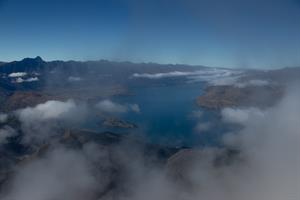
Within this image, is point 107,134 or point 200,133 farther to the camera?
point 200,133

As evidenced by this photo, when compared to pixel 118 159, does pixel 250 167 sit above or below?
above

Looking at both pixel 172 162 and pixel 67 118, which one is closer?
pixel 172 162

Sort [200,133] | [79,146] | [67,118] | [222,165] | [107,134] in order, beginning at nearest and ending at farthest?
[222,165] → [79,146] → [107,134] → [200,133] → [67,118]

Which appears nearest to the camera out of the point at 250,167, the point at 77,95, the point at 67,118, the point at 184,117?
the point at 250,167

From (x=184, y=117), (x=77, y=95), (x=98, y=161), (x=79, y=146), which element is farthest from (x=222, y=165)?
(x=77, y=95)

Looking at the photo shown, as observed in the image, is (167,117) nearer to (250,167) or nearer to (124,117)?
(124,117)

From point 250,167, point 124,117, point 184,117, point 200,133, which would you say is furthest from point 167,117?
point 250,167

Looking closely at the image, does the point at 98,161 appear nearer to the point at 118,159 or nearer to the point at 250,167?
the point at 118,159

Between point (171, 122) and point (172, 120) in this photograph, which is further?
point (172, 120)

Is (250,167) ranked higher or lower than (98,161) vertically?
higher
